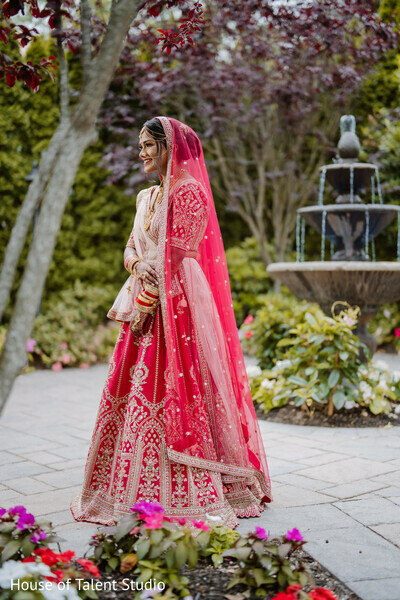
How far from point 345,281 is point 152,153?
8.48ft

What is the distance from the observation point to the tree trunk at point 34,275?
132 cm

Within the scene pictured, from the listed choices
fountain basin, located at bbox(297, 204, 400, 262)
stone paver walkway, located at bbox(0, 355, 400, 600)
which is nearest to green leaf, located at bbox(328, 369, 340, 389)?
stone paver walkway, located at bbox(0, 355, 400, 600)

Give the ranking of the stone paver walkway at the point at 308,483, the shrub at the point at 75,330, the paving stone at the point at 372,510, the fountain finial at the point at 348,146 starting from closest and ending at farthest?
the stone paver walkway at the point at 308,483 → the paving stone at the point at 372,510 → the fountain finial at the point at 348,146 → the shrub at the point at 75,330

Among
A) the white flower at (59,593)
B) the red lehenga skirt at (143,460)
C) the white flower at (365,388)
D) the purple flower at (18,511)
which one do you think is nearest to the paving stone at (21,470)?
the red lehenga skirt at (143,460)

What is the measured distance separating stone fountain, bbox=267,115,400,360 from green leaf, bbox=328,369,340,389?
695mm

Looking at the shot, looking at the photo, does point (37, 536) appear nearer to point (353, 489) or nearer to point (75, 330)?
point (353, 489)

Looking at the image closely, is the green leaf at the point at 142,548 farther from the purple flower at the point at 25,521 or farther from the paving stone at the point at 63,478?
the paving stone at the point at 63,478

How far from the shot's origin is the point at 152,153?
2.63 metres

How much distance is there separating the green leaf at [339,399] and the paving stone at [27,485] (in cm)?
221

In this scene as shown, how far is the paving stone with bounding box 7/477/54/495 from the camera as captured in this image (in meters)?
3.02

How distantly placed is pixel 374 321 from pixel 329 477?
564cm

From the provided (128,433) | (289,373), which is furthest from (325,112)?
(128,433)

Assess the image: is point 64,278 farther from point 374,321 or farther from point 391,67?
point 391,67

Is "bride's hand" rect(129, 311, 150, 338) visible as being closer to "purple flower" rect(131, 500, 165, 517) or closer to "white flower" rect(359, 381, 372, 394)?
"purple flower" rect(131, 500, 165, 517)
